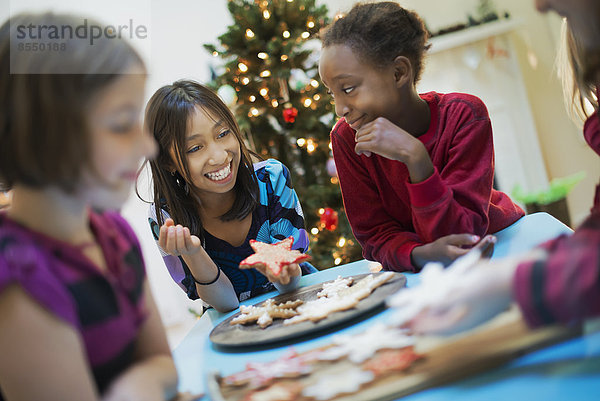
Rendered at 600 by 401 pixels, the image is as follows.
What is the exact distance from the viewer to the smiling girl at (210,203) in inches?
41.3

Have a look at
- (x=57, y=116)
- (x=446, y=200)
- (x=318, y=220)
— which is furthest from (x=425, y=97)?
(x=318, y=220)

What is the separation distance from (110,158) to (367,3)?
29.6 inches

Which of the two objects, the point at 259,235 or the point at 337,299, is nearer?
the point at 337,299

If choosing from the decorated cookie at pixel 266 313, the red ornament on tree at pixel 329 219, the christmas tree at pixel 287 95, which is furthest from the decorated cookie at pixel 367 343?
the christmas tree at pixel 287 95

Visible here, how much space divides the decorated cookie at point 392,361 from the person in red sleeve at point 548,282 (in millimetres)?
25

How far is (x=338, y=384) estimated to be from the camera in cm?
50

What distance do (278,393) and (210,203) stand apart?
0.72 m

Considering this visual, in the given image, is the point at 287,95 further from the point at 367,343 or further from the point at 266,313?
the point at 367,343

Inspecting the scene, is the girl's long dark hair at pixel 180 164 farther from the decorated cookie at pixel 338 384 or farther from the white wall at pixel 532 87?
the decorated cookie at pixel 338 384

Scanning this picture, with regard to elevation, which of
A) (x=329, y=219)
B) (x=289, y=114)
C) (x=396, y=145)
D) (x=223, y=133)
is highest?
(x=289, y=114)

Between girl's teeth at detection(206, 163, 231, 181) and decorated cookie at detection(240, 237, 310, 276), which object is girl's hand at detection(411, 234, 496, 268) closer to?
decorated cookie at detection(240, 237, 310, 276)

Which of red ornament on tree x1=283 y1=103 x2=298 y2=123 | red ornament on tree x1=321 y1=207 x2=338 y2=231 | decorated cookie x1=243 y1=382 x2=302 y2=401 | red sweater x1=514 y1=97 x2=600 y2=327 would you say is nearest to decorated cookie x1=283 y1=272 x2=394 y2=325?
decorated cookie x1=243 y1=382 x2=302 y2=401

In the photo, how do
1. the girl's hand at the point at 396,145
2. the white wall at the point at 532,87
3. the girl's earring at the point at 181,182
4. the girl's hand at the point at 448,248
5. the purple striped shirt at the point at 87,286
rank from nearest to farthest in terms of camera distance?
the purple striped shirt at the point at 87,286
the white wall at the point at 532,87
the girl's hand at the point at 448,248
the girl's hand at the point at 396,145
the girl's earring at the point at 181,182

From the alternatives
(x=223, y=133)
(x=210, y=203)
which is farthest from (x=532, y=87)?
(x=210, y=203)
